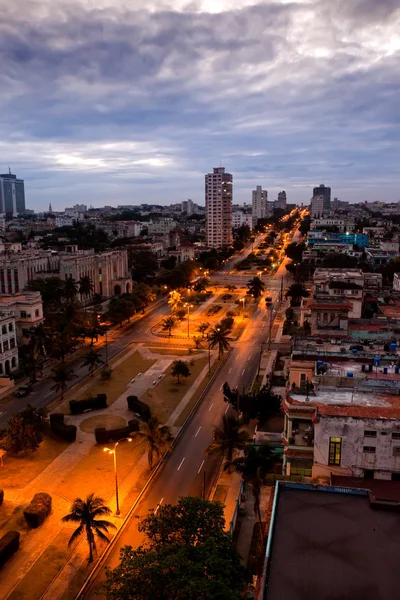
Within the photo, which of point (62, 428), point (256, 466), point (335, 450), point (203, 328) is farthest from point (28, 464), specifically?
point (203, 328)

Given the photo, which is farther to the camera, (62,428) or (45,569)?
(62,428)

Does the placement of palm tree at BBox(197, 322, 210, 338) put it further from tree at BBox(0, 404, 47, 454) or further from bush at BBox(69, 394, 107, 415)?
tree at BBox(0, 404, 47, 454)

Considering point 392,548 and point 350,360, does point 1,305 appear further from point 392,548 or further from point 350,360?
point 392,548


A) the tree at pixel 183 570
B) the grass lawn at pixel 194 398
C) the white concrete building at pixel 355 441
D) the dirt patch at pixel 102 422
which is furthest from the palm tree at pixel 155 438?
the tree at pixel 183 570

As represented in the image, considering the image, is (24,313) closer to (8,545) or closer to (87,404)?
(87,404)

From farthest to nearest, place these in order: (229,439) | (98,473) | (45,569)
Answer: (98,473), (229,439), (45,569)

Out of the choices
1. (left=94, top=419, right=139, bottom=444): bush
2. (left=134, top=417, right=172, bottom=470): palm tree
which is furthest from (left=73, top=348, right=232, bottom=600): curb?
(left=94, top=419, right=139, bottom=444): bush

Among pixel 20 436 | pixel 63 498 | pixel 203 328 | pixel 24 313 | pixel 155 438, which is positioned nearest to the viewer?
pixel 63 498

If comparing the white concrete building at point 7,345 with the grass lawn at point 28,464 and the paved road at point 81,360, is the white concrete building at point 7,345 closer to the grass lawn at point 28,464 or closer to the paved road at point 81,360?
the paved road at point 81,360
